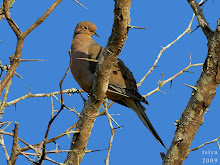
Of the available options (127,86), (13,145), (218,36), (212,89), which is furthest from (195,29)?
A: (13,145)

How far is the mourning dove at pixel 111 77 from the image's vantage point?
16.6 ft

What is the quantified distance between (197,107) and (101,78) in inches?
48.9

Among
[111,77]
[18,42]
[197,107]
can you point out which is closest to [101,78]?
[18,42]

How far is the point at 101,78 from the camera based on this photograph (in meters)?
3.71

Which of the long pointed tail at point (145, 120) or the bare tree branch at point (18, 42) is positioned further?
the long pointed tail at point (145, 120)

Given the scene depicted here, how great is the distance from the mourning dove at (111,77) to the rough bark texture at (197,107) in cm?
57

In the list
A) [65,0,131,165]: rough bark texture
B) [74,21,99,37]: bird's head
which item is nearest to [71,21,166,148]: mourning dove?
[74,21,99,37]: bird's head

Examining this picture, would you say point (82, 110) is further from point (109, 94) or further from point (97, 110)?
point (109, 94)

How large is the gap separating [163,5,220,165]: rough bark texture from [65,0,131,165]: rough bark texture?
3.25 feet

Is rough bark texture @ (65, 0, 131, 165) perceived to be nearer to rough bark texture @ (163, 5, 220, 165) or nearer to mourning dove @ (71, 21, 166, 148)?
mourning dove @ (71, 21, 166, 148)

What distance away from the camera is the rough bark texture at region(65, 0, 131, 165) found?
3234 mm

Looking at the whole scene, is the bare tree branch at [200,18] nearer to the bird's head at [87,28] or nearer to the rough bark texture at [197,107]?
the rough bark texture at [197,107]

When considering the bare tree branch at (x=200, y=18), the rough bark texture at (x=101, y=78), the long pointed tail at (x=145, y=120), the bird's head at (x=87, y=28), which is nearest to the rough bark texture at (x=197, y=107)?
the bare tree branch at (x=200, y=18)

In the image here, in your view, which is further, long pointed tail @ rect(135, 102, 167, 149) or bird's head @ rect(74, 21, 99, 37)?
bird's head @ rect(74, 21, 99, 37)
